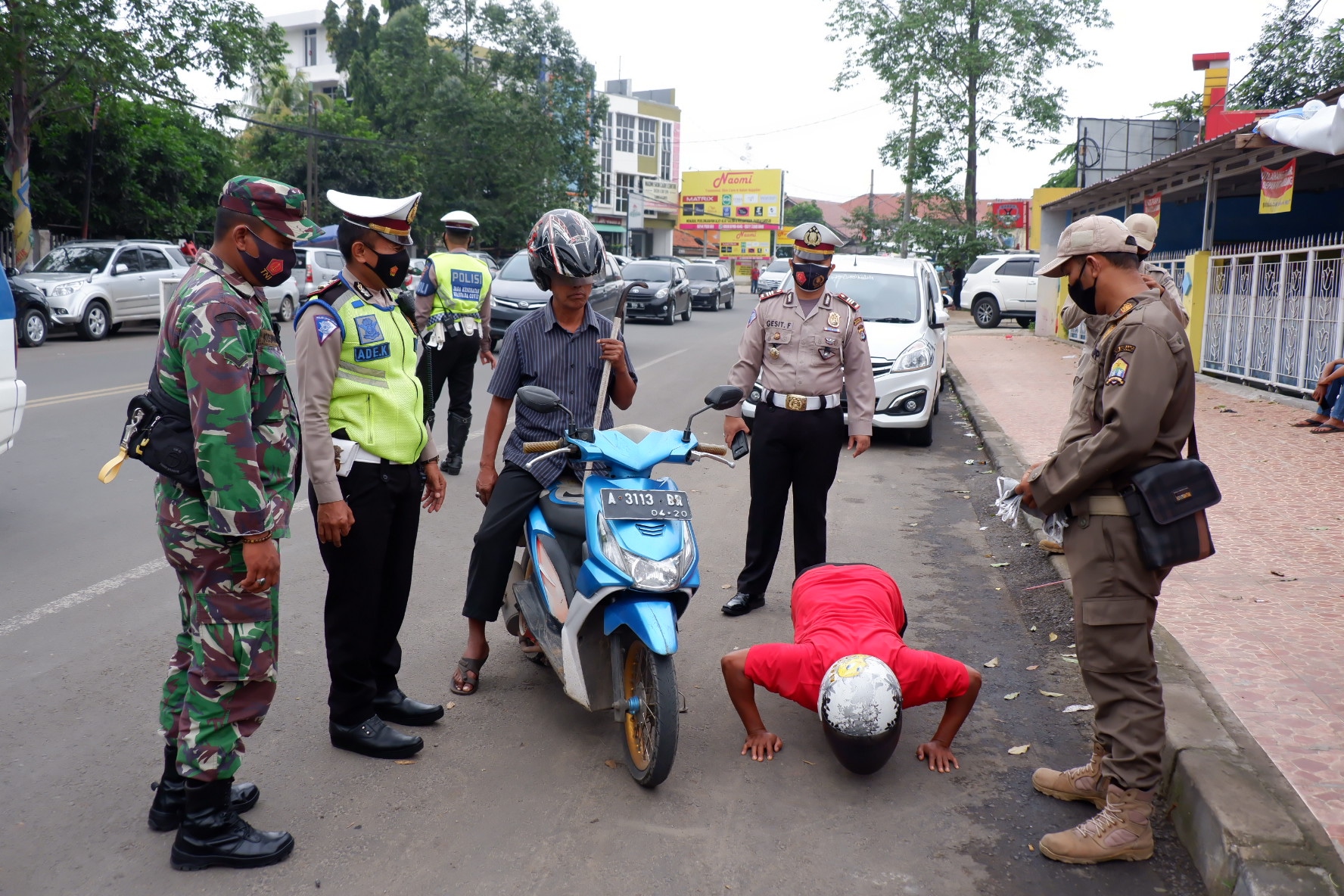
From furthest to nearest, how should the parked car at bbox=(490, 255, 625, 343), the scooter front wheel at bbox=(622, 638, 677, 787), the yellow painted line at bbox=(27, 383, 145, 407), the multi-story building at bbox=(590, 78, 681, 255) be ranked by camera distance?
the multi-story building at bbox=(590, 78, 681, 255), the parked car at bbox=(490, 255, 625, 343), the yellow painted line at bbox=(27, 383, 145, 407), the scooter front wheel at bbox=(622, 638, 677, 787)

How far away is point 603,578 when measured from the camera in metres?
3.51

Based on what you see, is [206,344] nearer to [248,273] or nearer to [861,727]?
[248,273]

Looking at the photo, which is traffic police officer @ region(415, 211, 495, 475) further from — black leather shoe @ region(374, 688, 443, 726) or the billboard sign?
the billboard sign

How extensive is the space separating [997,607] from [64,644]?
4.59 metres

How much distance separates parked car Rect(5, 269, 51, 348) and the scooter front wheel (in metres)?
16.4

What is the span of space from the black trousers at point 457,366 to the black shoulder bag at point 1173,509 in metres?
6.12

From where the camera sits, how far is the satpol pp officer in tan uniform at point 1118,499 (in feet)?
10.3

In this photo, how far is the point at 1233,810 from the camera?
3189 mm

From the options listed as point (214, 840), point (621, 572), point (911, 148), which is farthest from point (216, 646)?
point (911, 148)

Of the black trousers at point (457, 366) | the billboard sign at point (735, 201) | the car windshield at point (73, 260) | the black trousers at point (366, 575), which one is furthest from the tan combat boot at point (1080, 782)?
the billboard sign at point (735, 201)

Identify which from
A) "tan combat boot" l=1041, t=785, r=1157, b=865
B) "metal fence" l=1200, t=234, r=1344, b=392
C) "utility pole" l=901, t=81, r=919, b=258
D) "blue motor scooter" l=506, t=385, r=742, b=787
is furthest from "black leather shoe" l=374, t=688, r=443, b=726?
"utility pole" l=901, t=81, r=919, b=258

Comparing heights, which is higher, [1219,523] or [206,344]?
[206,344]

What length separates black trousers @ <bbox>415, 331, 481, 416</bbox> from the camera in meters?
8.52

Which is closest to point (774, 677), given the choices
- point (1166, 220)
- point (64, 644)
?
point (64, 644)
